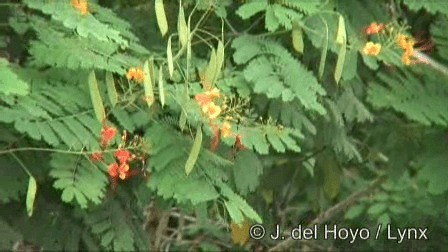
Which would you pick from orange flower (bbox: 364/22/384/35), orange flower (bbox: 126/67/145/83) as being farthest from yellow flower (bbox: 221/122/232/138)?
→ orange flower (bbox: 364/22/384/35)

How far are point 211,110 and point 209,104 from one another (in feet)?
0.06

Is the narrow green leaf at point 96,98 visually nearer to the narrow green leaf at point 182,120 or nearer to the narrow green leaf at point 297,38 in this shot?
the narrow green leaf at point 182,120

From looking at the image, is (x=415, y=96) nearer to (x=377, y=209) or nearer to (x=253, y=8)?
(x=253, y=8)

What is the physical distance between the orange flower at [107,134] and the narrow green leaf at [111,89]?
80mm

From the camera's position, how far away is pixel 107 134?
2.61 metres

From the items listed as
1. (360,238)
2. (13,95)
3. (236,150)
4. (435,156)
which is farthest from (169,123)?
(360,238)

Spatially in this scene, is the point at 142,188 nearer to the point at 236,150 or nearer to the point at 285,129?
the point at 236,150

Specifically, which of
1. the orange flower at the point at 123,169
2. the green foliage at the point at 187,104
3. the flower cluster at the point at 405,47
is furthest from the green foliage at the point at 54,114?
the flower cluster at the point at 405,47

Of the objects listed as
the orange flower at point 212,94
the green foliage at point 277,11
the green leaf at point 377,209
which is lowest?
the green leaf at point 377,209

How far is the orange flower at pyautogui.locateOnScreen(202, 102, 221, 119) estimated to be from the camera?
2.48 meters

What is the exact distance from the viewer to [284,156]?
3.93 m

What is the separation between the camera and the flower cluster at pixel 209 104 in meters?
2.49

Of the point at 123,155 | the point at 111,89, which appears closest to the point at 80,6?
the point at 111,89

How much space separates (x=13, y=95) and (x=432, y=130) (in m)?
1.68
